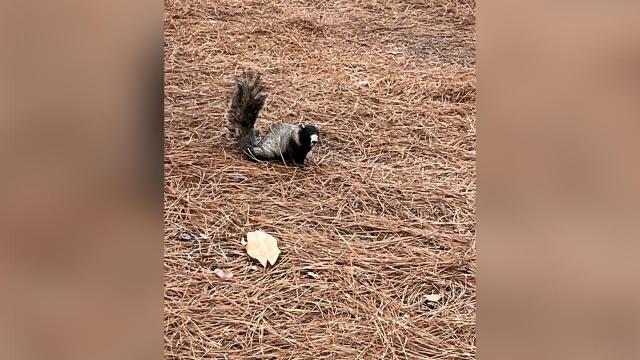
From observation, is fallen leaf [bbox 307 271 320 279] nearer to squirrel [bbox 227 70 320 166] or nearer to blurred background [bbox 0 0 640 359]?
squirrel [bbox 227 70 320 166]

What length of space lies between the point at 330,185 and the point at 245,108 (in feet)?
1.21

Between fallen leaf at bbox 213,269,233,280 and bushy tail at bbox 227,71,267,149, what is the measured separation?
0.51 m

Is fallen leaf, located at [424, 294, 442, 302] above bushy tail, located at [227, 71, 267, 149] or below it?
below

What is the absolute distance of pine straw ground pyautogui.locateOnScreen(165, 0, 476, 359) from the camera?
1.42 metres

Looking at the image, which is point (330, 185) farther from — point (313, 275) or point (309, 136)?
point (313, 275)

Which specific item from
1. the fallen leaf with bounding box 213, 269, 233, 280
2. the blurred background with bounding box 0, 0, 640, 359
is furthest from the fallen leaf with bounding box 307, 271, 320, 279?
the blurred background with bounding box 0, 0, 640, 359

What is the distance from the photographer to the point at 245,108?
1.88 meters
